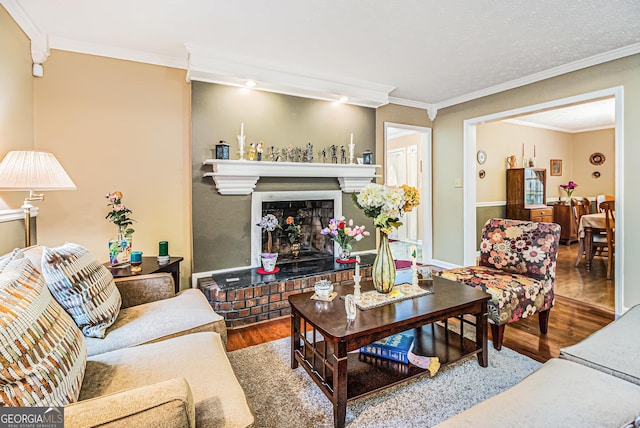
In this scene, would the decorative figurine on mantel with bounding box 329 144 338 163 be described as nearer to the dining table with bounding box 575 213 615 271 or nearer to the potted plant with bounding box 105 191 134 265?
the potted plant with bounding box 105 191 134 265

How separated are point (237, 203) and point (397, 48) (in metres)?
2.18

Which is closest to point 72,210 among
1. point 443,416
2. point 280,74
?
point 280,74

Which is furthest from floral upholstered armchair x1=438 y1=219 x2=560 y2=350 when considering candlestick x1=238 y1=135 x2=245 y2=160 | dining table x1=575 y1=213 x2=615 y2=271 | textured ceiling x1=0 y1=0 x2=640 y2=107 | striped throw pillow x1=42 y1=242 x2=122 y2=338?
dining table x1=575 y1=213 x2=615 y2=271

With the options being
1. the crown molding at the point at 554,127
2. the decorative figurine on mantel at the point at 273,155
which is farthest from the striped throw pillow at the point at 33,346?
the crown molding at the point at 554,127

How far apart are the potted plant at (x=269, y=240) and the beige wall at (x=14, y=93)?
1.89 m

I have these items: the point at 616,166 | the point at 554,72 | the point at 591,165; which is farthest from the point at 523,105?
the point at 591,165

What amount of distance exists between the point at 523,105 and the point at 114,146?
4.44 meters

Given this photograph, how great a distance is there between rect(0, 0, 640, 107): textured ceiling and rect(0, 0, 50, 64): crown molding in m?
0.02

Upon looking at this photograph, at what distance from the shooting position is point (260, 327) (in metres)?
2.84

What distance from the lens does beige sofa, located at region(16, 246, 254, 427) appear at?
0.87 meters

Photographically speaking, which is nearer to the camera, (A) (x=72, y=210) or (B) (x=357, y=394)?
(B) (x=357, y=394)

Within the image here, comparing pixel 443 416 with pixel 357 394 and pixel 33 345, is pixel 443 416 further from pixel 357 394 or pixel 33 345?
pixel 33 345

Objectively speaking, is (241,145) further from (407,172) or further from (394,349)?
(407,172)

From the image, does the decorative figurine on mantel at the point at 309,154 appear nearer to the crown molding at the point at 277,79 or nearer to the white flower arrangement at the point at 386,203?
the crown molding at the point at 277,79
